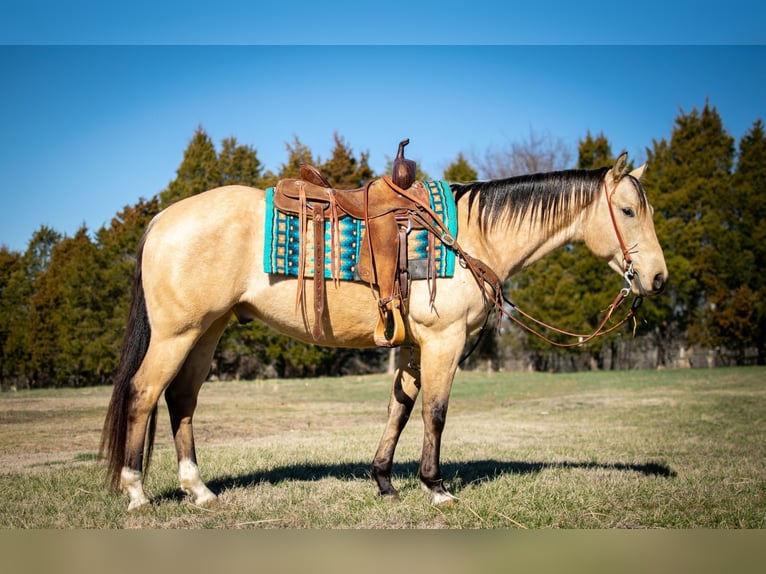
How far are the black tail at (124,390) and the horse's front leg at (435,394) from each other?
6.00ft

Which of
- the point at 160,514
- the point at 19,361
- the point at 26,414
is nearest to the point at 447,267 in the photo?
the point at 160,514

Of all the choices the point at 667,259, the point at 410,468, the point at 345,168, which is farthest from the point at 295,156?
the point at 410,468

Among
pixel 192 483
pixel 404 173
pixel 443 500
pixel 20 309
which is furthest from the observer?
pixel 20 309

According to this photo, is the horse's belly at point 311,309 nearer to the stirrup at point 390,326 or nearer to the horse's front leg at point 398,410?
the stirrup at point 390,326

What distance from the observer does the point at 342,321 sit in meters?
4.13

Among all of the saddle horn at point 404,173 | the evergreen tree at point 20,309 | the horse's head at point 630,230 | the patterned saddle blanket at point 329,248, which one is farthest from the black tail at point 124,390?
the horse's head at point 630,230

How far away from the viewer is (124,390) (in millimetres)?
3883

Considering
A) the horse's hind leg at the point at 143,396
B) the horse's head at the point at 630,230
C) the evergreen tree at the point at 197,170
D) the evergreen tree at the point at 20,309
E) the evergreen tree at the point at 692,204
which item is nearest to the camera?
the horse's hind leg at the point at 143,396

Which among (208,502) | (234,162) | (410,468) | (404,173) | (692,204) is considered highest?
(234,162)

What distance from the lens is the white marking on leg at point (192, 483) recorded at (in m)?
4.06

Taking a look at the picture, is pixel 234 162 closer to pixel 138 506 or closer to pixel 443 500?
pixel 138 506

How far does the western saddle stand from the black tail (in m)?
1.07

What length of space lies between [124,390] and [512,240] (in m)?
2.89

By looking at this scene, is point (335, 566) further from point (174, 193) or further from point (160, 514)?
point (174, 193)
